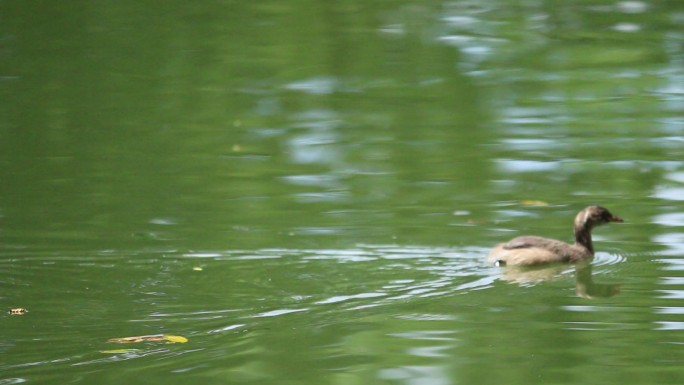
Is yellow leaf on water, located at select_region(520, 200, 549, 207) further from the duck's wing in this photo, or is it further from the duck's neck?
the duck's wing

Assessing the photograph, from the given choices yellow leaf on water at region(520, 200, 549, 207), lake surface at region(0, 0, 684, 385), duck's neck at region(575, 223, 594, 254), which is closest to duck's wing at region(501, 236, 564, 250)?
lake surface at region(0, 0, 684, 385)

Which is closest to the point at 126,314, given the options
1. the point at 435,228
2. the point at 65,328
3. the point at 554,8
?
the point at 65,328

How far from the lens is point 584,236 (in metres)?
10.3

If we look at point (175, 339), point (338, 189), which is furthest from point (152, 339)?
point (338, 189)

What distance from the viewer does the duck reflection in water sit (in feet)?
31.0

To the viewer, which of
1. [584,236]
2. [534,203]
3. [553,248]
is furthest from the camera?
[534,203]

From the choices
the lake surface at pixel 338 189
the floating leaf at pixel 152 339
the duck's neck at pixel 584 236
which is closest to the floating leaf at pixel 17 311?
the lake surface at pixel 338 189

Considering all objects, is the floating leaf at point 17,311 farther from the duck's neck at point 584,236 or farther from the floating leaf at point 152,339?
the duck's neck at point 584,236

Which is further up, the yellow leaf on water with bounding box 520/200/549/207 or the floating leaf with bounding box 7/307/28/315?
the floating leaf with bounding box 7/307/28/315

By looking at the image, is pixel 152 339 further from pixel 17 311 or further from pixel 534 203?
pixel 534 203

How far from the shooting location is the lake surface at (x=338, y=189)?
7.87 meters

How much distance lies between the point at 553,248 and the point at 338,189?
2.55 m

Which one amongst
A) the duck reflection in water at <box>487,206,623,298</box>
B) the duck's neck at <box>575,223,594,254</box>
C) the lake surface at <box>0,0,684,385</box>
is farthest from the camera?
the duck's neck at <box>575,223,594,254</box>

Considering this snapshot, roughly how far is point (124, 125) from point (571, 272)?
632 centimetres
